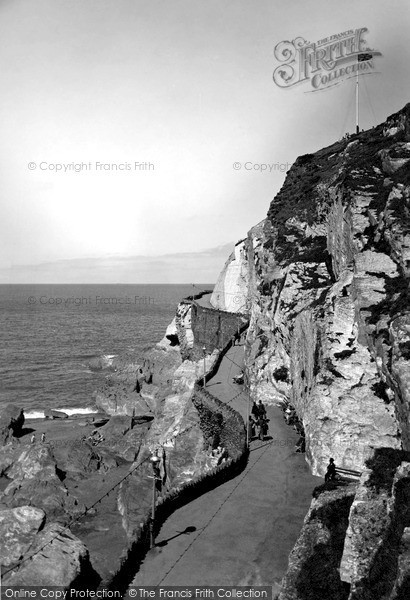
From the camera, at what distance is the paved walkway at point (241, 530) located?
1370 centimetres

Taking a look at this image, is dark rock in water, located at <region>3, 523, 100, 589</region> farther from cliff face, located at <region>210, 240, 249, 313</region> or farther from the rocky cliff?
cliff face, located at <region>210, 240, 249, 313</region>

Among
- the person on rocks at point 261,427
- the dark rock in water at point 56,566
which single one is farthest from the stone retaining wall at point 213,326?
the dark rock in water at point 56,566

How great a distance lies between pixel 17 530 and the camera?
71.4ft

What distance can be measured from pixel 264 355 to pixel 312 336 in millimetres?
9675

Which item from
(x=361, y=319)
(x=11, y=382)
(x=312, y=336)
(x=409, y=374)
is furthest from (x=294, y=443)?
(x=11, y=382)

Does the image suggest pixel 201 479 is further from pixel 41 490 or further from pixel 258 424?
pixel 41 490

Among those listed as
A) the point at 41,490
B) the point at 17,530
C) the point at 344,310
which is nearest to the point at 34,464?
the point at 41,490

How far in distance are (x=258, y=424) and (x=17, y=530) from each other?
14.4 meters

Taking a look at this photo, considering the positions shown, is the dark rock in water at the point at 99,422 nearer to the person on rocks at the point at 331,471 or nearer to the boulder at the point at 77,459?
the boulder at the point at 77,459

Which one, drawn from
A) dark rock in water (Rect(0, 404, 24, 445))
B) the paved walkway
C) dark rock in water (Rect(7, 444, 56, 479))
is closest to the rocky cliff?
the paved walkway

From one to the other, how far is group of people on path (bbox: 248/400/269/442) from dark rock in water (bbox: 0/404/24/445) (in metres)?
24.1

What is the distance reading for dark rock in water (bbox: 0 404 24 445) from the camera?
128 ft

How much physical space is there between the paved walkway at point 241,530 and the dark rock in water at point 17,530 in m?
8.91

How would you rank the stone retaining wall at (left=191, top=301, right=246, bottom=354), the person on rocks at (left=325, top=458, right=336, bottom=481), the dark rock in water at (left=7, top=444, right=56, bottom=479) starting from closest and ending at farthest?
1. the person on rocks at (left=325, top=458, right=336, bottom=481)
2. the dark rock in water at (left=7, top=444, right=56, bottom=479)
3. the stone retaining wall at (left=191, top=301, right=246, bottom=354)
